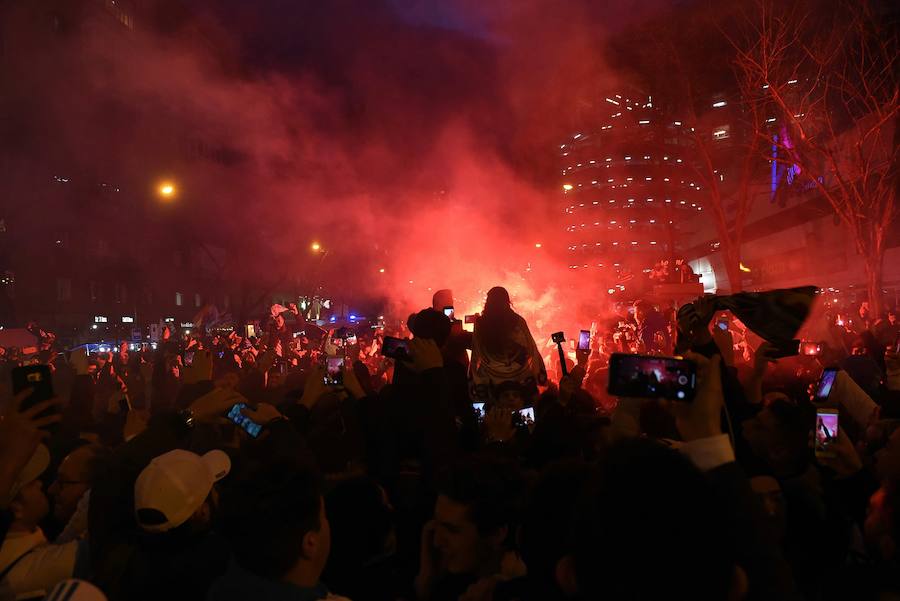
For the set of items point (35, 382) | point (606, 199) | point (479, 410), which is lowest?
point (479, 410)

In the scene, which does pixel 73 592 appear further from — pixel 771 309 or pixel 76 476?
pixel 771 309

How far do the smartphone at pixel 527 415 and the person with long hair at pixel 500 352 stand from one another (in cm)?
31

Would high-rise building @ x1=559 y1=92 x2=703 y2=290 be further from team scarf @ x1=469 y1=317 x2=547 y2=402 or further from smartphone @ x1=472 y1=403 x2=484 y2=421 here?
smartphone @ x1=472 y1=403 x2=484 y2=421

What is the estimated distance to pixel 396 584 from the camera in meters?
2.25

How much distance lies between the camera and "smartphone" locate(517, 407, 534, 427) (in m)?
4.05

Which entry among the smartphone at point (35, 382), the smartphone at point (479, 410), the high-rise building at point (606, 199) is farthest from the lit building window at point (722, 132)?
the high-rise building at point (606, 199)

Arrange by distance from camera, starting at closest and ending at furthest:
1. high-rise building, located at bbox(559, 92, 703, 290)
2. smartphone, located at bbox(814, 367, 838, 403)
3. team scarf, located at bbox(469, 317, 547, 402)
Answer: smartphone, located at bbox(814, 367, 838, 403) < team scarf, located at bbox(469, 317, 547, 402) < high-rise building, located at bbox(559, 92, 703, 290)

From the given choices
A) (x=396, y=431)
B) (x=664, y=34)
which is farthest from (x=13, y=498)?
(x=664, y=34)

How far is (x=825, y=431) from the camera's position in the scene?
2.83 meters

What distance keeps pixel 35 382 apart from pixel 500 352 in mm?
2818

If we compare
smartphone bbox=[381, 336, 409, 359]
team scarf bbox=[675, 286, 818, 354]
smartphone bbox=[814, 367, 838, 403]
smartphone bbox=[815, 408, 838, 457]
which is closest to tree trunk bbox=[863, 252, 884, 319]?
smartphone bbox=[814, 367, 838, 403]

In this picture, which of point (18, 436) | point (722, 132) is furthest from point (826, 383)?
Answer: point (722, 132)

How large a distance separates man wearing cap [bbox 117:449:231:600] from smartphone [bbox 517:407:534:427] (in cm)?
208

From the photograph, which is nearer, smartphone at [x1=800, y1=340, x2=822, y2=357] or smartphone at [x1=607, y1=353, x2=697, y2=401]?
smartphone at [x1=607, y1=353, x2=697, y2=401]
